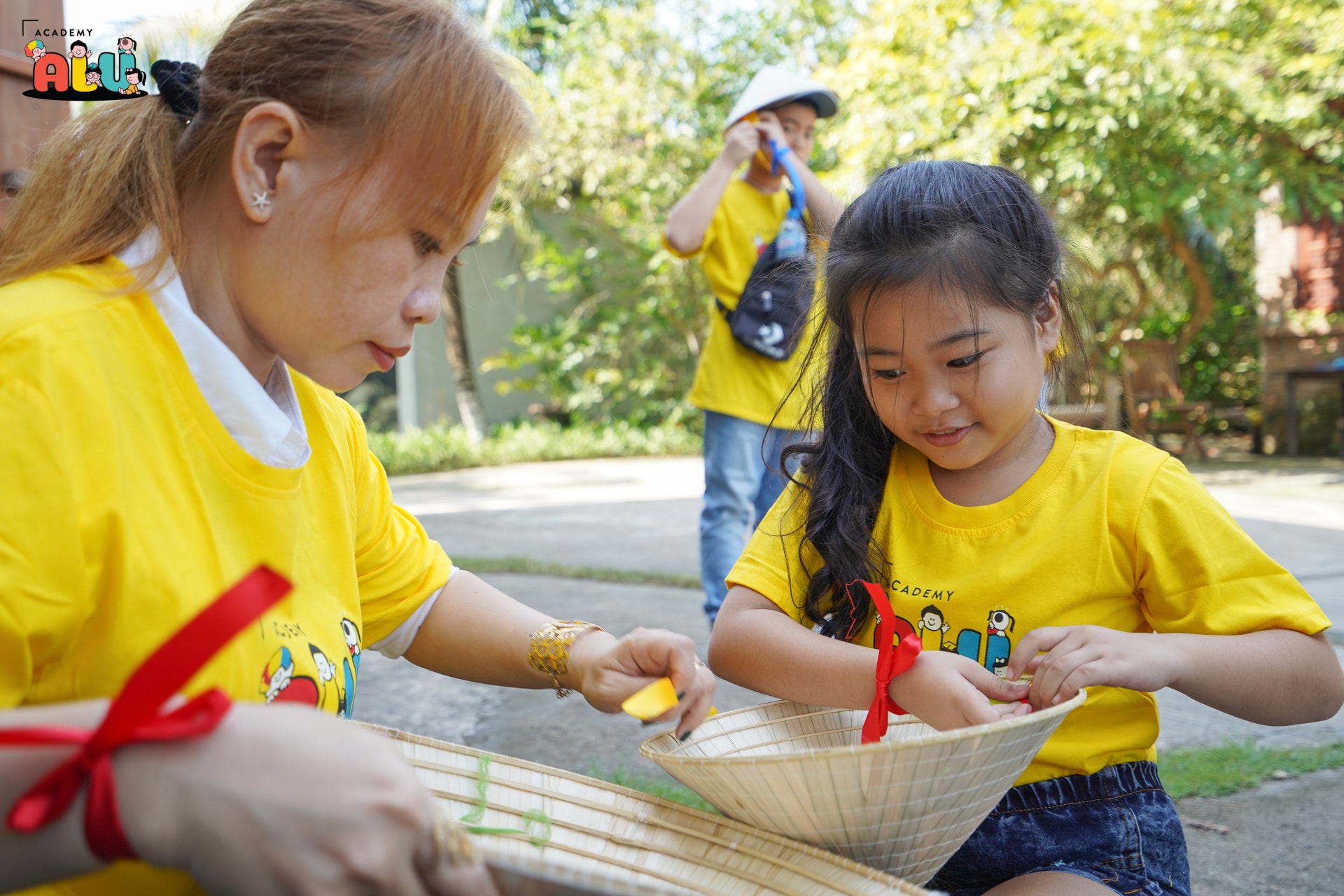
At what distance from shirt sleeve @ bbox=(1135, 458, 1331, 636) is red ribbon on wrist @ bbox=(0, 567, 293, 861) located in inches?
47.3

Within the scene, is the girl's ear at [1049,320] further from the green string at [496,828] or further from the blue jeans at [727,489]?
the blue jeans at [727,489]

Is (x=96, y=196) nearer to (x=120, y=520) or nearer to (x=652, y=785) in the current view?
(x=120, y=520)

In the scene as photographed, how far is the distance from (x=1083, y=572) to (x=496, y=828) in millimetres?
887

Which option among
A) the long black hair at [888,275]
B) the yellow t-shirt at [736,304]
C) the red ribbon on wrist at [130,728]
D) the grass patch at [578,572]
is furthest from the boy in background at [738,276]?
the red ribbon on wrist at [130,728]

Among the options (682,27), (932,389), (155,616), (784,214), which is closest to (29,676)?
(155,616)

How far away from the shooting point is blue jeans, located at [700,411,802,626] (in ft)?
11.6

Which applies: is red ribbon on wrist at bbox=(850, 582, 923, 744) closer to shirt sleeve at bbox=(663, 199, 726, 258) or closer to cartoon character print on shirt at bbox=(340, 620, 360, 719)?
cartoon character print on shirt at bbox=(340, 620, 360, 719)

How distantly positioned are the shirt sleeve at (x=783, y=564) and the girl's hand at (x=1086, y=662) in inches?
15.7

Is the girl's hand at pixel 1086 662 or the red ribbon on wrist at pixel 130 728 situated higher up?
the red ribbon on wrist at pixel 130 728

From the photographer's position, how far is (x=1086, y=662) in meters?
1.28

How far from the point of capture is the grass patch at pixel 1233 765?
8.29ft

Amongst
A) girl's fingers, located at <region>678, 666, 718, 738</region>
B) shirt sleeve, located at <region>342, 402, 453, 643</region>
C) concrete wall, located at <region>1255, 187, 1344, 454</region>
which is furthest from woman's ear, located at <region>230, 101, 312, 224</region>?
concrete wall, located at <region>1255, 187, 1344, 454</region>

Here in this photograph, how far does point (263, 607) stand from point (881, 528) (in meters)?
1.16

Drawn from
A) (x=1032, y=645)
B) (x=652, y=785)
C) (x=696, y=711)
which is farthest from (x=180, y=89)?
(x=652, y=785)
